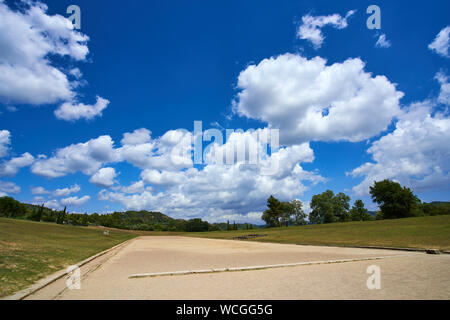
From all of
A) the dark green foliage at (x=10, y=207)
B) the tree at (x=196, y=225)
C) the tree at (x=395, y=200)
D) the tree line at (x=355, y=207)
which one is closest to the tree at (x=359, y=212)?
the tree line at (x=355, y=207)

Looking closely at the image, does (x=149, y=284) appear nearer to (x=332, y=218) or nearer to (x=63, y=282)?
(x=63, y=282)

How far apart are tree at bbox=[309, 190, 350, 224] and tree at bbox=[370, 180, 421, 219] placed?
73.1 ft

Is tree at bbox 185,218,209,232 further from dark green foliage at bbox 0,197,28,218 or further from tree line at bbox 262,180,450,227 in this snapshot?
dark green foliage at bbox 0,197,28,218

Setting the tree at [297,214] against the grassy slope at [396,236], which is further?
the tree at [297,214]

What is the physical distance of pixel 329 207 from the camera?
99.6 metres

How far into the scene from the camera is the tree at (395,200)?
239 ft

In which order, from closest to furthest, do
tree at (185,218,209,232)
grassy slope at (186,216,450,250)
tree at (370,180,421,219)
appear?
grassy slope at (186,216,450,250)
tree at (370,180,421,219)
tree at (185,218,209,232)

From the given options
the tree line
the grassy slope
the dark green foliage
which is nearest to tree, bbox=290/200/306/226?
the tree line

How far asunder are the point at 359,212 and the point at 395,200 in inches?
1176

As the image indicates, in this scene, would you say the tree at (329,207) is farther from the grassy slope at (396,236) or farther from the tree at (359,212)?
the grassy slope at (396,236)

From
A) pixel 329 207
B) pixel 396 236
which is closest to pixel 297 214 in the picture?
pixel 329 207

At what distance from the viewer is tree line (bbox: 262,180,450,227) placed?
7388 cm
